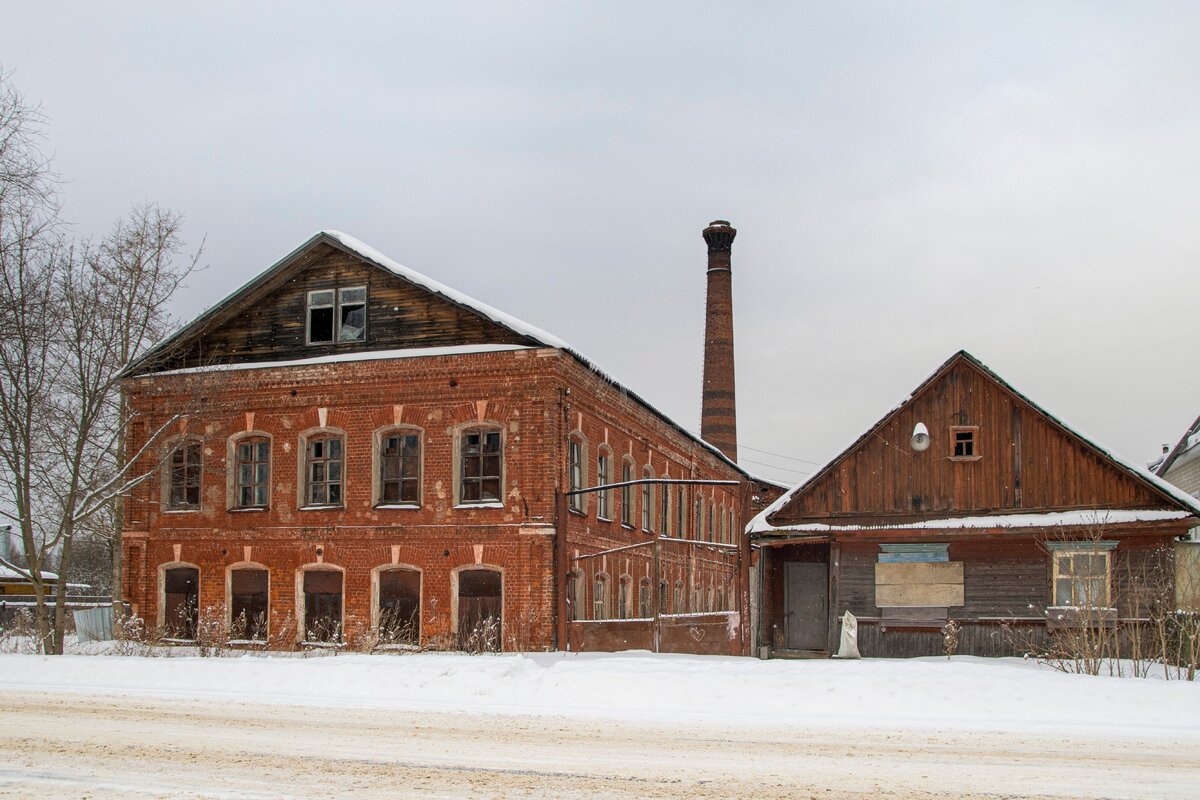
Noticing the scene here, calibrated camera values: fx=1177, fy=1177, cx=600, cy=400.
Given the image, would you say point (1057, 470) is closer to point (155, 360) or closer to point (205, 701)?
point (205, 701)

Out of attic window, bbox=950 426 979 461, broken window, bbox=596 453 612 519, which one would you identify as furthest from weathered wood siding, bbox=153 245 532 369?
attic window, bbox=950 426 979 461

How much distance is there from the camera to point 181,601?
25656 mm

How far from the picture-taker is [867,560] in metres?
22.9

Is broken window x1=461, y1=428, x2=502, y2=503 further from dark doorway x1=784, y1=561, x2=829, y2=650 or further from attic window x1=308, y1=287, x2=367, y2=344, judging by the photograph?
dark doorway x1=784, y1=561, x2=829, y2=650

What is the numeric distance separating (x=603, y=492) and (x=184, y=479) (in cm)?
946

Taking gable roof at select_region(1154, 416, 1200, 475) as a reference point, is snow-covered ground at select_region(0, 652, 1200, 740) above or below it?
below

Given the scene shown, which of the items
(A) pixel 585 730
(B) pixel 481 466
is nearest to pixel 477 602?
(B) pixel 481 466

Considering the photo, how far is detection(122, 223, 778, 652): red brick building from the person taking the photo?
23078mm

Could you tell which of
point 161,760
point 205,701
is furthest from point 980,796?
point 205,701

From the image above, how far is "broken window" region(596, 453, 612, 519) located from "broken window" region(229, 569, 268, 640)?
301 inches

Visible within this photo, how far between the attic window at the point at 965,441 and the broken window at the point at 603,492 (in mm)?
8378

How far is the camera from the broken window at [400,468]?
24250 millimetres

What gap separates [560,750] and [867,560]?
14.3 metres

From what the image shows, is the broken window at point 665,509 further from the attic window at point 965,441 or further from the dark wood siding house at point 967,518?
the attic window at point 965,441
